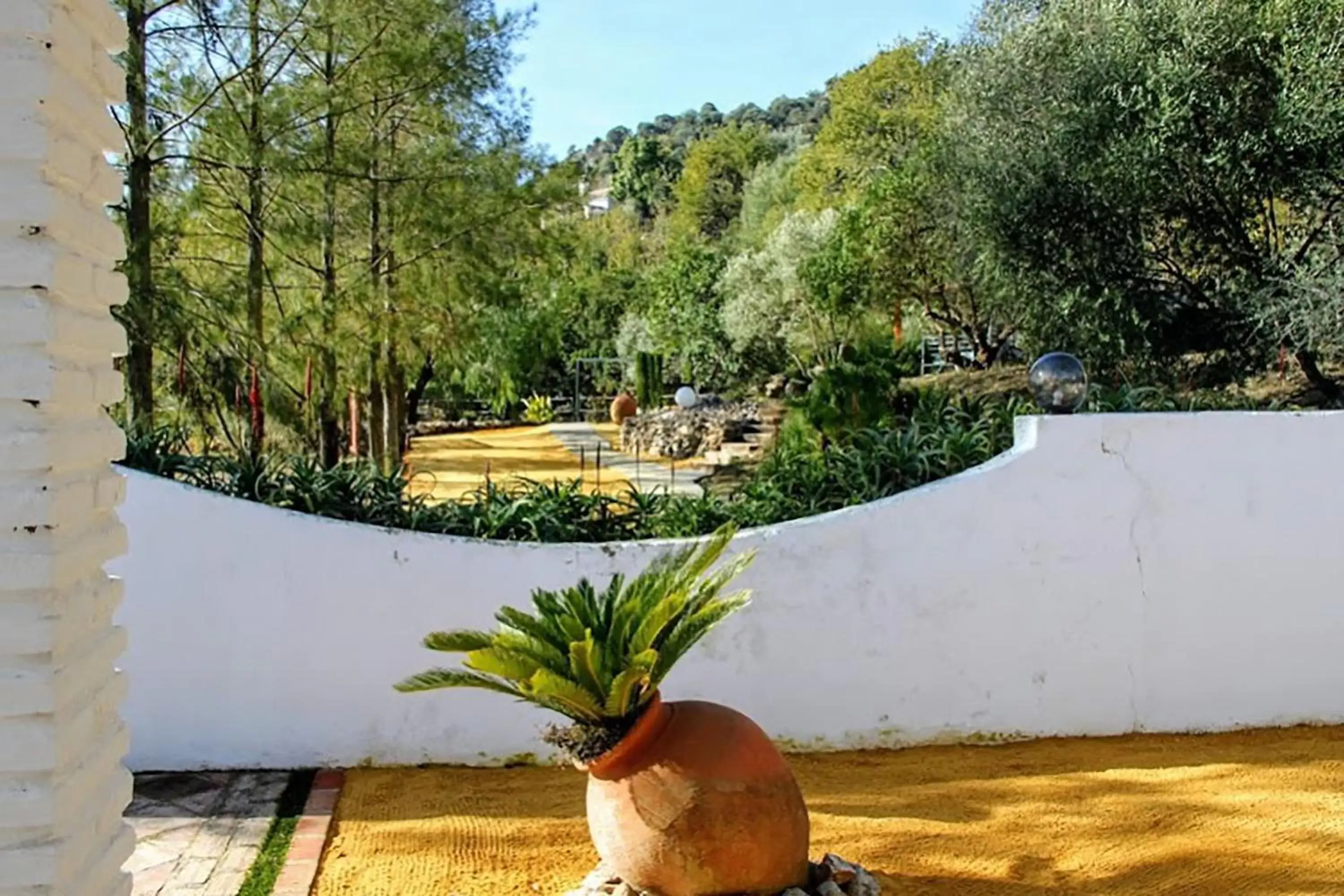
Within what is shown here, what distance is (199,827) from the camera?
428cm

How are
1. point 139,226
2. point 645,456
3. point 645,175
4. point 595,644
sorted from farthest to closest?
point 645,175 < point 645,456 < point 139,226 < point 595,644

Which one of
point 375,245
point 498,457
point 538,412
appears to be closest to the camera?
point 375,245

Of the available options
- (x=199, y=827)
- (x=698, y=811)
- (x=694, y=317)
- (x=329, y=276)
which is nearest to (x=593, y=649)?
(x=698, y=811)

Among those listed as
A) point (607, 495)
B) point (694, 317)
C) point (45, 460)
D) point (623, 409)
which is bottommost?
point (607, 495)

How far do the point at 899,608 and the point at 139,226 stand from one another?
5.79 m

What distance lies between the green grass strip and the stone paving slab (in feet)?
0.09

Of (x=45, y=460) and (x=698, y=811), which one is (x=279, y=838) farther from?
(x=45, y=460)

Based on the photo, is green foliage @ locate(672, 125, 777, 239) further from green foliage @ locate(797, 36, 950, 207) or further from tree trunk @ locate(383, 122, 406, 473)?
tree trunk @ locate(383, 122, 406, 473)

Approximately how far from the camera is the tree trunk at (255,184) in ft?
29.7

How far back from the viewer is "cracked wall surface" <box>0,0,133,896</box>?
2.10 meters

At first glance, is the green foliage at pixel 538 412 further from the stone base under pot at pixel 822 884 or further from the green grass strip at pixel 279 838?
the stone base under pot at pixel 822 884

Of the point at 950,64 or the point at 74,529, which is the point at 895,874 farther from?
the point at 950,64

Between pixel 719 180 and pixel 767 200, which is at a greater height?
pixel 719 180

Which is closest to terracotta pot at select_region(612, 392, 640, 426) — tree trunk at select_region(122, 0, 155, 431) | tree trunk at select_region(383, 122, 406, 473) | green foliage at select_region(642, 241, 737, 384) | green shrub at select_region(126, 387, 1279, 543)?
green foliage at select_region(642, 241, 737, 384)
